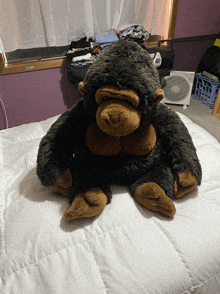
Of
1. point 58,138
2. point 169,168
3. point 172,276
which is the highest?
point 58,138

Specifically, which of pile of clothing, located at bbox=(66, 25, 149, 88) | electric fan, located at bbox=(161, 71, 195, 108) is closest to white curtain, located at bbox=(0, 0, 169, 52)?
pile of clothing, located at bbox=(66, 25, 149, 88)

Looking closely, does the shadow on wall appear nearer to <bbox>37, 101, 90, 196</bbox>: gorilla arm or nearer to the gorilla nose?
<bbox>37, 101, 90, 196</bbox>: gorilla arm

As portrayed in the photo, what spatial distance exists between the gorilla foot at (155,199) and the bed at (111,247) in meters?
Answer: 0.03

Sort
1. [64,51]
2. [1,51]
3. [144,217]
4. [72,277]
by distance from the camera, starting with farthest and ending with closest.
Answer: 1. [64,51]
2. [1,51]
3. [144,217]
4. [72,277]

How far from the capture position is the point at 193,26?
2191mm

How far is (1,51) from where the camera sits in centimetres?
165

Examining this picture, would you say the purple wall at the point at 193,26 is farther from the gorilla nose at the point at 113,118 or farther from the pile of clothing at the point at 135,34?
the gorilla nose at the point at 113,118

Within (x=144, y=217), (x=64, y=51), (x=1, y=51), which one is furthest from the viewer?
(x=64, y=51)

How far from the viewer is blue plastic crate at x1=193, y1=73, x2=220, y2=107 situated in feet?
6.57

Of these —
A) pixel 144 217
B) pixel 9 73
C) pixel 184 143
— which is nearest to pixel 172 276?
pixel 144 217

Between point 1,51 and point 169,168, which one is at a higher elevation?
point 1,51

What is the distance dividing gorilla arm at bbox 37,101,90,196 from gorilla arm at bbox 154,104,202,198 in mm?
277

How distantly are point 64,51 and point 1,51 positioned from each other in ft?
1.72

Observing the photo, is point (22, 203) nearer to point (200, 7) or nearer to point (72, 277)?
point (72, 277)
